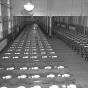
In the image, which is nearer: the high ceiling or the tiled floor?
the tiled floor

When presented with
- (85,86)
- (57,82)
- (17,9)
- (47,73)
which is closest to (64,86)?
(57,82)

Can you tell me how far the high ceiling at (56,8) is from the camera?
1857cm

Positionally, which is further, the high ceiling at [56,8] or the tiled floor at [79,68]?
the high ceiling at [56,8]

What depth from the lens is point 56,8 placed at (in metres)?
19.2

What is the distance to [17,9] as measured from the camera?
1856 cm

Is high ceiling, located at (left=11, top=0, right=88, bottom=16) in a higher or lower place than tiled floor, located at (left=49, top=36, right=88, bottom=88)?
higher

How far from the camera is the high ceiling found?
18.6 metres

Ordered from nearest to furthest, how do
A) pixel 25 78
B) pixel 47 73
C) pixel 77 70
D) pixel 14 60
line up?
1. pixel 25 78
2. pixel 47 73
3. pixel 14 60
4. pixel 77 70

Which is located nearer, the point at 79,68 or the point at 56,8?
the point at 79,68

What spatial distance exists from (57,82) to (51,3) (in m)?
15.3

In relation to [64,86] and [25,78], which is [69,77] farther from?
[25,78]

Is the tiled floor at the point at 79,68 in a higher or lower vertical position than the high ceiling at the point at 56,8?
lower

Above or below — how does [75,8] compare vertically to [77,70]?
above

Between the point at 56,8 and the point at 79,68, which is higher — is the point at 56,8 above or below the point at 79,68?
above
